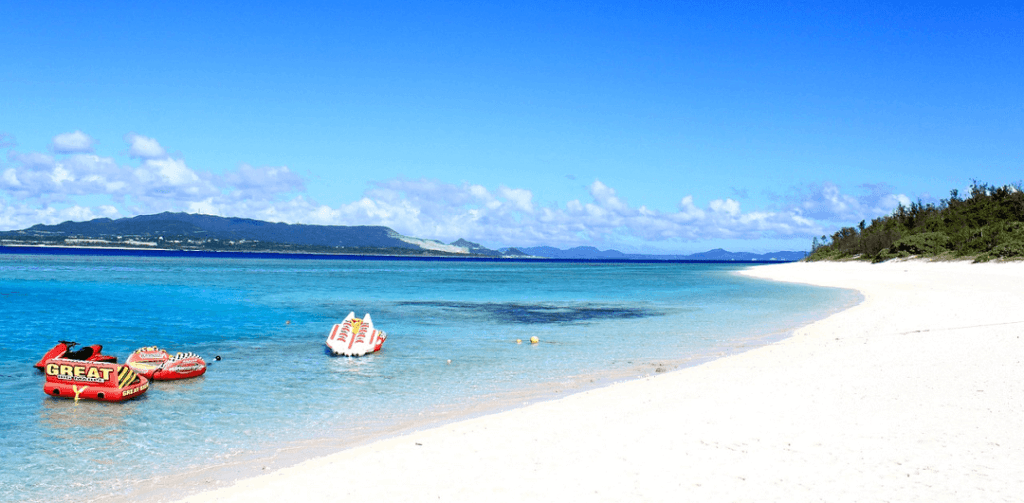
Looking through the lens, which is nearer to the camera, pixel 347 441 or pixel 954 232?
pixel 347 441

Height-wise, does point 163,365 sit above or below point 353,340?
below

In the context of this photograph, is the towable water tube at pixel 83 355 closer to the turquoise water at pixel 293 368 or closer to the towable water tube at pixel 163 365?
the towable water tube at pixel 163 365

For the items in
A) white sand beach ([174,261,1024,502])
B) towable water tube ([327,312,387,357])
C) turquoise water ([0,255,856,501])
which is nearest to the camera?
white sand beach ([174,261,1024,502])

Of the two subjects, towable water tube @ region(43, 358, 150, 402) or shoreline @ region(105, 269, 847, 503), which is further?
towable water tube @ region(43, 358, 150, 402)

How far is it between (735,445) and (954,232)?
8463 cm

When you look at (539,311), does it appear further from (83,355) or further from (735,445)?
(735,445)

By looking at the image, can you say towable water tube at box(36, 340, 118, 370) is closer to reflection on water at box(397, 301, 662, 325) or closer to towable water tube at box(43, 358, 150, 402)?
towable water tube at box(43, 358, 150, 402)

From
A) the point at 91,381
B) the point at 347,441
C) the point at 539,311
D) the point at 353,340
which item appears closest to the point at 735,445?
the point at 347,441

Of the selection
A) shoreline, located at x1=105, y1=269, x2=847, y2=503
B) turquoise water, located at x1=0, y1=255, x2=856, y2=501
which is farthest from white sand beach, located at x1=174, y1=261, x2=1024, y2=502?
turquoise water, located at x1=0, y1=255, x2=856, y2=501

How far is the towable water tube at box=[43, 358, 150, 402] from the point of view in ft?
43.7

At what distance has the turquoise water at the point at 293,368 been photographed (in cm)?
1041

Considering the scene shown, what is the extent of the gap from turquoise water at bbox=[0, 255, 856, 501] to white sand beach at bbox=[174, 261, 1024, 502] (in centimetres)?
190

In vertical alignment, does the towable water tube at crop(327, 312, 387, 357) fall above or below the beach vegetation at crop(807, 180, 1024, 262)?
below

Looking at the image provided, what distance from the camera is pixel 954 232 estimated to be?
250 ft
